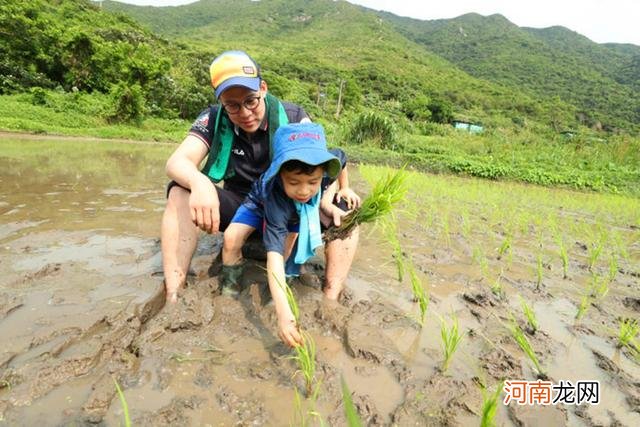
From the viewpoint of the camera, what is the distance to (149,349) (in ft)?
4.98

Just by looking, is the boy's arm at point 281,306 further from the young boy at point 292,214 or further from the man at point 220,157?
the man at point 220,157

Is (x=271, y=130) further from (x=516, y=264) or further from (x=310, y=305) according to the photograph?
(x=516, y=264)

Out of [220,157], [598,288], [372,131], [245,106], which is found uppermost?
[245,106]

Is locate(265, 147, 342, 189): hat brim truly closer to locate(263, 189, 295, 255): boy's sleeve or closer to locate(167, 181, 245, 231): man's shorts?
locate(263, 189, 295, 255): boy's sleeve

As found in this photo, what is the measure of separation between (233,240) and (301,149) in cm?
65

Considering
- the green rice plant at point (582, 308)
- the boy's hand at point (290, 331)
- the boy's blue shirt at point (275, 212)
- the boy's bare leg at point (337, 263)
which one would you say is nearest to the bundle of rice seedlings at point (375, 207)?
the boy's bare leg at point (337, 263)

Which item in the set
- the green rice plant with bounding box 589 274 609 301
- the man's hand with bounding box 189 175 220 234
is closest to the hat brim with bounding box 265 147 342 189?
the man's hand with bounding box 189 175 220 234

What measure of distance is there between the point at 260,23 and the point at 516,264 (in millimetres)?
94270

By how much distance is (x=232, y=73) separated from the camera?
193cm

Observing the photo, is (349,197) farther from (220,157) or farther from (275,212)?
(220,157)

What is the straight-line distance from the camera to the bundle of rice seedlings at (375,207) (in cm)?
209

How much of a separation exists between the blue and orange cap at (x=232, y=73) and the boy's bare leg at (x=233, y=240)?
68cm

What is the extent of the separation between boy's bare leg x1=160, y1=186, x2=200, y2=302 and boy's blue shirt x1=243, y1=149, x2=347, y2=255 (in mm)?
335

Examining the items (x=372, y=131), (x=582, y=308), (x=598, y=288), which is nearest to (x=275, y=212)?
(x=582, y=308)
